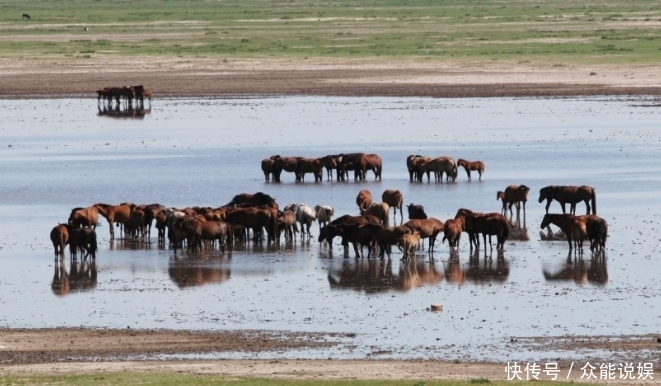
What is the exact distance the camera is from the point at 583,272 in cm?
2172

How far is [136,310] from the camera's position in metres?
19.4

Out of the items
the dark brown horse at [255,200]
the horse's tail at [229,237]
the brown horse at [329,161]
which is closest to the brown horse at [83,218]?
the horse's tail at [229,237]

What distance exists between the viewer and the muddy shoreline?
184 ft

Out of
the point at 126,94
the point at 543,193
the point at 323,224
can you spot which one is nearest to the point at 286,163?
the point at 323,224

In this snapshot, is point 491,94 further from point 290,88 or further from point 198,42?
point 198,42

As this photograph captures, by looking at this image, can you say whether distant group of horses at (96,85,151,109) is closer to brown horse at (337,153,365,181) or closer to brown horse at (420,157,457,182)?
brown horse at (337,153,365,181)

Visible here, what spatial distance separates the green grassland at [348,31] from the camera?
241 ft

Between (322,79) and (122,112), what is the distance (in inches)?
472

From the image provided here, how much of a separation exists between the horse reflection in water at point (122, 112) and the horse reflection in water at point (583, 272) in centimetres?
3002

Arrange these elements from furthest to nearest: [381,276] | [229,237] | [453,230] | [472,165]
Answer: [472,165]
[229,237]
[453,230]
[381,276]

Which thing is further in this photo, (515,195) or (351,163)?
(351,163)

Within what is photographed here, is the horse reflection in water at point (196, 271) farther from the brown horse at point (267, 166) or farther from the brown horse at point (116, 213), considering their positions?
the brown horse at point (267, 166)

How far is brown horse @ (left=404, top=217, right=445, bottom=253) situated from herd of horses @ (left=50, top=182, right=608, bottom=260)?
0.02 metres

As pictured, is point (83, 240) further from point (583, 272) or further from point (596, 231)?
point (596, 231)
